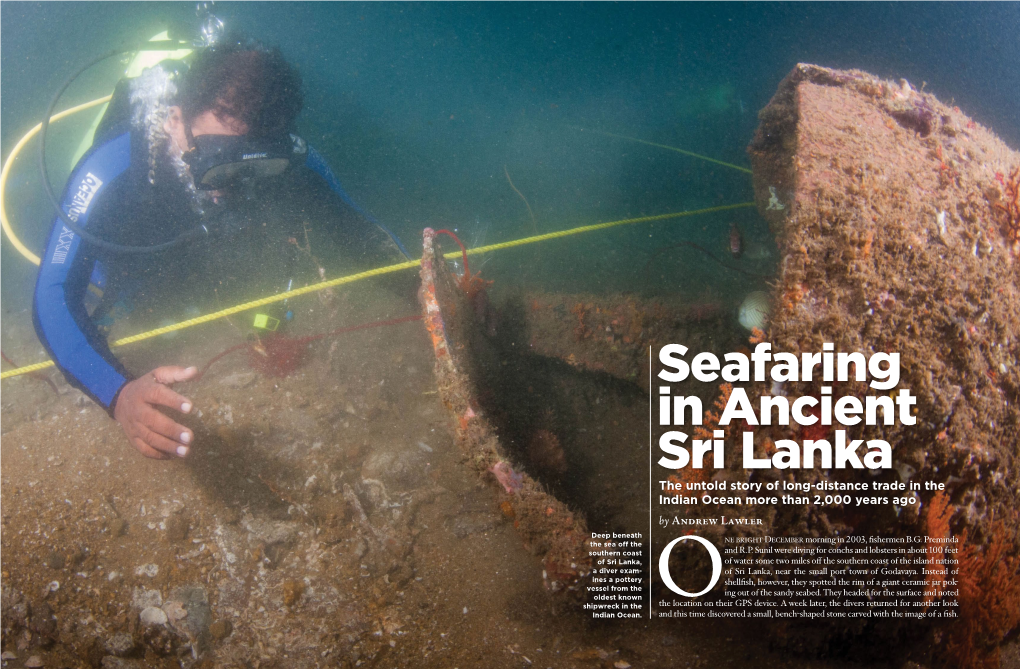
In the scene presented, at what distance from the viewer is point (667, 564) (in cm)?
209

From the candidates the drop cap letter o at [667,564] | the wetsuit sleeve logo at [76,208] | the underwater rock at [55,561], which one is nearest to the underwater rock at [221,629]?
the underwater rock at [55,561]

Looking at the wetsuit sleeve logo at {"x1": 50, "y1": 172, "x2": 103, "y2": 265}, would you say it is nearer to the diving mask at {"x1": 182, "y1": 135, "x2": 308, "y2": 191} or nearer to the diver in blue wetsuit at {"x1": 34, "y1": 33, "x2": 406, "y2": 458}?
the diver in blue wetsuit at {"x1": 34, "y1": 33, "x2": 406, "y2": 458}

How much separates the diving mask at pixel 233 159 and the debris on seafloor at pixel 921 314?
381 cm

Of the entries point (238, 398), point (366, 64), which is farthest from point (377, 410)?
point (366, 64)

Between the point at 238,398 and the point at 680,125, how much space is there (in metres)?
9.94

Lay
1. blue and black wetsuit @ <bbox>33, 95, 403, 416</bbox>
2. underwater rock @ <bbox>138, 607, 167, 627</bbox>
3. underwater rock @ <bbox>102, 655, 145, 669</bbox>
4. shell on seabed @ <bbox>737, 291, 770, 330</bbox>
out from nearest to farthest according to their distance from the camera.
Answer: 1. underwater rock @ <bbox>102, 655, 145, 669</bbox>
2. underwater rock @ <bbox>138, 607, 167, 627</bbox>
3. blue and black wetsuit @ <bbox>33, 95, 403, 416</bbox>
4. shell on seabed @ <bbox>737, 291, 770, 330</bbox>

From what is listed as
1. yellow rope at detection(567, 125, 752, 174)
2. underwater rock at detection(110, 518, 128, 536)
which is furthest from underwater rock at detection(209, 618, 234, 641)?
yellow rope at detection(567, 125, 752, 174)

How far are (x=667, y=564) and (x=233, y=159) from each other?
4253 millimetres

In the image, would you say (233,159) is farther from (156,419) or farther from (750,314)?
(750,314)

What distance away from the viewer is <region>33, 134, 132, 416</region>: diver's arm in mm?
3324

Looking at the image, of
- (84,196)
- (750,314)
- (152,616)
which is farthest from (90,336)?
(750,314)

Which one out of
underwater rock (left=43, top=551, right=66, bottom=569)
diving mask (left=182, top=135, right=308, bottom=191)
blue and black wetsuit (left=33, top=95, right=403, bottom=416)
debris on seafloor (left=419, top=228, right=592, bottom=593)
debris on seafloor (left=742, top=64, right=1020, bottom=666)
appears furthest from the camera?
blue and black wetsuit (left=33, top=95, right=403, bottom=416)

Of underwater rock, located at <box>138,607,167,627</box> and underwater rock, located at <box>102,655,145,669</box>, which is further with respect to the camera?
underwater rock, located at <box>138,607,167,627</box>

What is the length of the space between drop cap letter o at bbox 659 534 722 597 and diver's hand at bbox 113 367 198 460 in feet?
10.3
